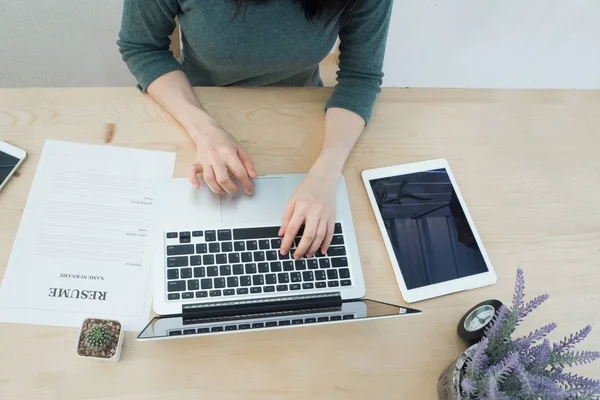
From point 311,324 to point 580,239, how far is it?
0.50 m

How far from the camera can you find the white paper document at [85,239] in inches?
24.5

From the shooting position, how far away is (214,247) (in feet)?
2.21

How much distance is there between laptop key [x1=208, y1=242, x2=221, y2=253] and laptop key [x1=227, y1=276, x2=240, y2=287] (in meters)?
0.05

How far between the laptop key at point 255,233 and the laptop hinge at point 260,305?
0.32 feet

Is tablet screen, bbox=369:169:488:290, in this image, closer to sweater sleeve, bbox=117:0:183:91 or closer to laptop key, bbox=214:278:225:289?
laptop key, bbox=214:278:225:289

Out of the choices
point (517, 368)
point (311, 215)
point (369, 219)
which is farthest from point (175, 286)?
point (517, 368)

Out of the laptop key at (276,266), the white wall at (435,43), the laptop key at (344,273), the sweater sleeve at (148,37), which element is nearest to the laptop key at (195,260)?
the laptop key at (276,266)

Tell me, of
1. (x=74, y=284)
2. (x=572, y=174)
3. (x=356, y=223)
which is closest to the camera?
(x=74, y=284)

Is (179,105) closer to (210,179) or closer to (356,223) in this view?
(210,179)

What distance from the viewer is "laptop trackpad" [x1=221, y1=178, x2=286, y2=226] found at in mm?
707

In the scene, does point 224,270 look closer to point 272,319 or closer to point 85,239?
point 272,319

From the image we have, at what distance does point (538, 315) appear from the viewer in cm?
71

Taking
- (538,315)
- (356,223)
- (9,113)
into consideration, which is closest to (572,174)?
(538,315)

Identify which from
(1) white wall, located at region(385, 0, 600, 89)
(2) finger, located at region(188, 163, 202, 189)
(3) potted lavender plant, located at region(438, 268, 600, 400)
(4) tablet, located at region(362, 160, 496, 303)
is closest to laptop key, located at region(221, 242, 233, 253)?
(2) finger, located at region(188, 163, 202, 189)
